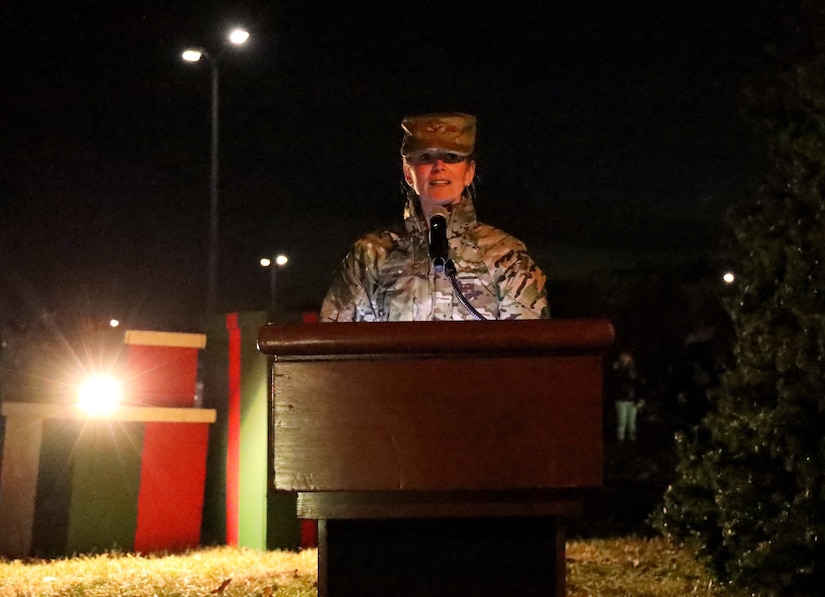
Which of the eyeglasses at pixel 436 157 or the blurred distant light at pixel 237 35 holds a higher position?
the blurred distant light at pixel 237 35

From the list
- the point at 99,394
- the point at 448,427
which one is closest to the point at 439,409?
the point at 448,427

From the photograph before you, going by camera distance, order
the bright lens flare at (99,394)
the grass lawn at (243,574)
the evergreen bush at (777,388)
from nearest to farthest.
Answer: the evergreen bush at (777,388) → the grass lawn at (243,574) → the bright lens flare at (99,394)

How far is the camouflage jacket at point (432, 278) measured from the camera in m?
2.55

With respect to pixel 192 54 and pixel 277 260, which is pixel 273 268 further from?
pixel 192 54

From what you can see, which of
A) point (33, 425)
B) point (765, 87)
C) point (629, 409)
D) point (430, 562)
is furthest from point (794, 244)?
point (629, 409)

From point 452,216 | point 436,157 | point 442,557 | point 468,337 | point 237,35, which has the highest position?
point 237,35

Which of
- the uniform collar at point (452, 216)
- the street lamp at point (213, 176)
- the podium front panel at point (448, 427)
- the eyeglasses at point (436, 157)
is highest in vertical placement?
the street lamp at point (213, 176)

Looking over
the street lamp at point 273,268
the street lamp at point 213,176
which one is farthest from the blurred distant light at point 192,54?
the street lamp at point 273,268

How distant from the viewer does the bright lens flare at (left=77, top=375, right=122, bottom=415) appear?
7285mm

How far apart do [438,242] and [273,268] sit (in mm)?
24467

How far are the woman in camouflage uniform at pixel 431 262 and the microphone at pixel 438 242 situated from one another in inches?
1.9

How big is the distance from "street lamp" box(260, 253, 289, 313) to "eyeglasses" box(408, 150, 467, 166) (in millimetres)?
21651

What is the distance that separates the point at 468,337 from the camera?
1962mm

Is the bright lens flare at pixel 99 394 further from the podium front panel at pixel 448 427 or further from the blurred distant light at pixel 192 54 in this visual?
the podium front panel at pixel 448 427
